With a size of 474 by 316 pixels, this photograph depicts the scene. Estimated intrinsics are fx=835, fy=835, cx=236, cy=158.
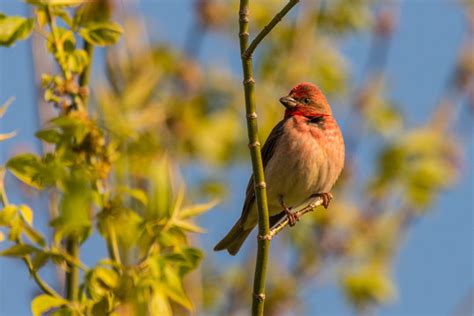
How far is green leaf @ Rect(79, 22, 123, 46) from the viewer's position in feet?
14.6

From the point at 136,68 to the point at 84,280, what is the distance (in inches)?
221

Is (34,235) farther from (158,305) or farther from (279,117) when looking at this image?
(279,117)

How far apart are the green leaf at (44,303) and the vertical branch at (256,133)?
0.94 m

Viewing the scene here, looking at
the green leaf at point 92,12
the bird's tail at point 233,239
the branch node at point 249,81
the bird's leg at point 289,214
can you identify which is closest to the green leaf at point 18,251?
the green leaf at point 92,12

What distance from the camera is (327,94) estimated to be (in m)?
10.9

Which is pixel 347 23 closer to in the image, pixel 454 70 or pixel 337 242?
pixel 454 70

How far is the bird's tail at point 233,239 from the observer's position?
7.62 metres

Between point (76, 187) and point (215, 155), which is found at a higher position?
point (215, 155)

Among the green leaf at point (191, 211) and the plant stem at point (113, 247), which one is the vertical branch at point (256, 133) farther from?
the plant stem at point (113, 247)

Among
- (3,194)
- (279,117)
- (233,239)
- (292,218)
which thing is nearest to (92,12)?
(3,194)

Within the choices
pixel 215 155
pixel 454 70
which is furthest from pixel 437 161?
pixel 215 155

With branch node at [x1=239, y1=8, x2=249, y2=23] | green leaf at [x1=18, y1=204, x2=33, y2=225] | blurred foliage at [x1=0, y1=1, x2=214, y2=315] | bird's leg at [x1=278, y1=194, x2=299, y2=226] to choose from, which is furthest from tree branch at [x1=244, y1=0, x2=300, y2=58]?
bird's leg at [x1=278, y1=194, x2=299, y2=226]

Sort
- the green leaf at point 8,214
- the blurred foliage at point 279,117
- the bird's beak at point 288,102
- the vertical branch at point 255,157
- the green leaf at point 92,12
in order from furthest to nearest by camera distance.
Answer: the blurred foliage at point 279,117 → the bird's beak at point 288,102 → the green leaf at point 92,12 → the green leaf at point 8,214 → the vertical branch at point 255,157

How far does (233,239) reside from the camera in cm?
766
